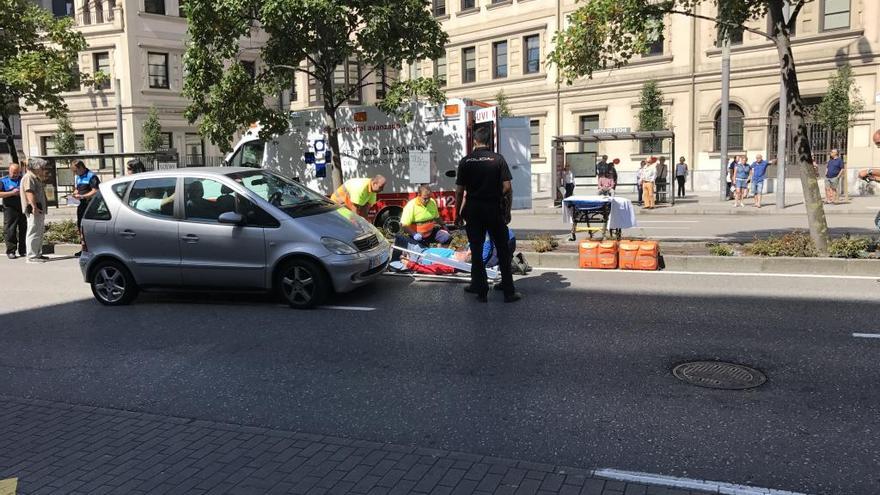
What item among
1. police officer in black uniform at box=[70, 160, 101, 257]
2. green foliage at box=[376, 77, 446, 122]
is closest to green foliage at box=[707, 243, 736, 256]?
green foliage at box=[376, 77, 446, 122]

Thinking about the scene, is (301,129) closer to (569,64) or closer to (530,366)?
(569,64)

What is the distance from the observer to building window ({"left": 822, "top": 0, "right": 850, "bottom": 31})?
27.3m

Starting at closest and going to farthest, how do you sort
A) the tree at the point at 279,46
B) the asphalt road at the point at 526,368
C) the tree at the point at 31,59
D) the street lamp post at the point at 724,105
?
the asphalt road at the point at 526,368, the tree at the point at 279,46, the tree at the point at 31,59, the street lamp post at the point at 724,105

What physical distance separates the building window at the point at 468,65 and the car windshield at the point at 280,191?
31.2 meters

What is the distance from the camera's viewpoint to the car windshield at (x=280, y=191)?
8.60 meters

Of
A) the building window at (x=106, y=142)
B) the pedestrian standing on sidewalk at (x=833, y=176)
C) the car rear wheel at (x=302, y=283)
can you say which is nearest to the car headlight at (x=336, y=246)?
the car rear wheel at (x=302, y=283)

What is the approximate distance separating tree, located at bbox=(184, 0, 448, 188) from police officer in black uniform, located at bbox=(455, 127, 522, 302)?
517cm

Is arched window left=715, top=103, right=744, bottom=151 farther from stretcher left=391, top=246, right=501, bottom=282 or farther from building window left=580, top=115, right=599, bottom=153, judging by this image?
stretcher left=391, top=246, right=501, bottom=282

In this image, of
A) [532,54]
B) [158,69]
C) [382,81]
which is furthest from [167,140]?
[382,81]

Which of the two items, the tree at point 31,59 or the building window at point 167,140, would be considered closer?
the tree at point 31,59

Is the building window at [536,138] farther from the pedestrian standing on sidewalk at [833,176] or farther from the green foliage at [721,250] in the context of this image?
the green foliage at [721,250]

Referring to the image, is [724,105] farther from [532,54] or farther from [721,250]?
[721,250]

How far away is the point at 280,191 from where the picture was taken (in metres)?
8.83

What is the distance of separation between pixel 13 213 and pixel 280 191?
7.78 m
